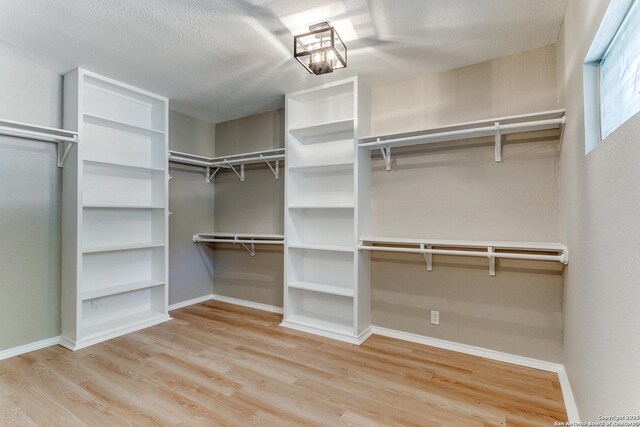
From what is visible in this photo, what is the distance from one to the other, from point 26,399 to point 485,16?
13.0 ft

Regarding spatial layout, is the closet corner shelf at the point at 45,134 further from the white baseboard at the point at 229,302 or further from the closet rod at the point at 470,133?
the closet rod at the point at 470,133

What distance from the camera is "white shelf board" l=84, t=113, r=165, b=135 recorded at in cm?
308

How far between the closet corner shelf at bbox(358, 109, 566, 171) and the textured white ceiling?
1.91 feet

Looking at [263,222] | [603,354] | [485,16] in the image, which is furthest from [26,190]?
[603,354]

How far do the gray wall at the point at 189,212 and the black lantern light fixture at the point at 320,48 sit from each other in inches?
96.8

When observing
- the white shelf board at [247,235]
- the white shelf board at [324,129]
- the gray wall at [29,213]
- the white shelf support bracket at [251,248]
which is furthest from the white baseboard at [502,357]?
the gray wall at [29,213]

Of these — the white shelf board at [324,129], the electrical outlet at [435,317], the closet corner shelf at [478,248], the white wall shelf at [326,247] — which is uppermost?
the white shelf board at [324,129]

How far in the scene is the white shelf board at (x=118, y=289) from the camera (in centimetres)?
296

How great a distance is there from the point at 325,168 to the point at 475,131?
151 centimetres

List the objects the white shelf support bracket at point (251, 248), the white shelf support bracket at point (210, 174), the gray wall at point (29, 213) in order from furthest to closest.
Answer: the white shelf support bracket at point (210, 174) < the white shelf support bracket at point (251, 248) < the gray wall at point (29, 213)

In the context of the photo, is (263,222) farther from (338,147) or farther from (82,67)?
(82,67)

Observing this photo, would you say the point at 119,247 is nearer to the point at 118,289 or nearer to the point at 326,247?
the point at 118,289

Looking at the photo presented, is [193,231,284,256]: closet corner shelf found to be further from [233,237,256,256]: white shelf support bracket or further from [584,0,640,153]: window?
[584,0,640,153]: window

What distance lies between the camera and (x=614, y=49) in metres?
1.39
